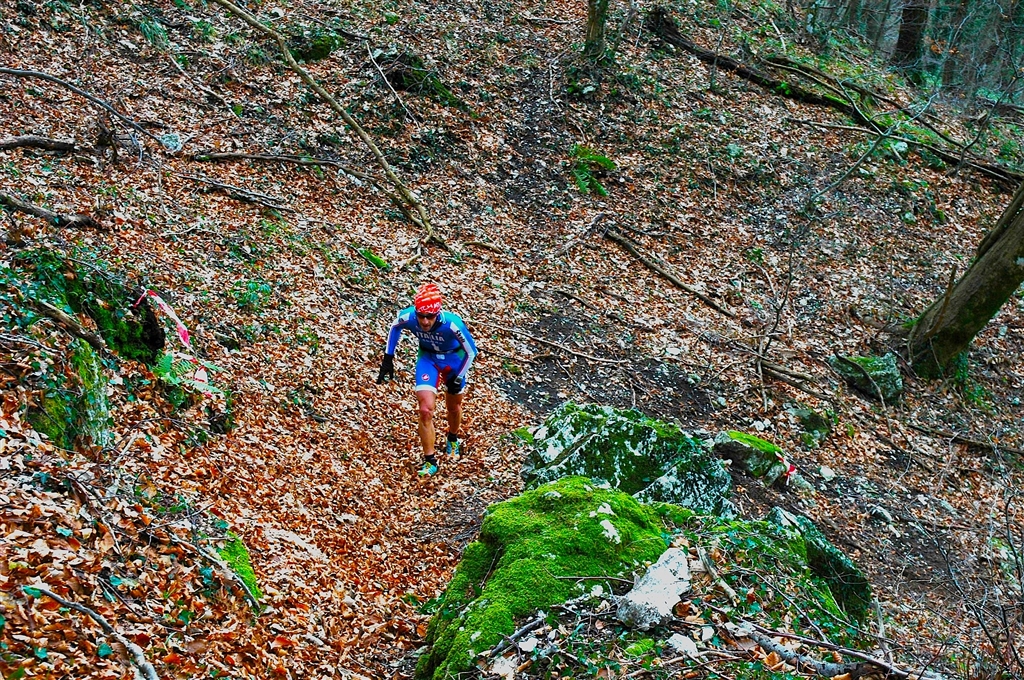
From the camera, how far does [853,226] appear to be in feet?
45.6

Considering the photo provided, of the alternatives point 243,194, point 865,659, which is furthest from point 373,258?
point 865,659

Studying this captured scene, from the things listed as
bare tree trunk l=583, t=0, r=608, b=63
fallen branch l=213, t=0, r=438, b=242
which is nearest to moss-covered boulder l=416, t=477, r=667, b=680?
fallen branch l=213, t=0, r=438, b=242

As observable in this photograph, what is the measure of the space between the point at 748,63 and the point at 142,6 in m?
12.7

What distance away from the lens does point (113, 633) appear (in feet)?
11.6

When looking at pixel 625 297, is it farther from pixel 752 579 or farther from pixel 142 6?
pixel 142 6

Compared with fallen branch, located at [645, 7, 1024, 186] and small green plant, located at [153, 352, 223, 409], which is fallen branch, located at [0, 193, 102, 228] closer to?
small green plant, located at [153, 352, 223, 409]

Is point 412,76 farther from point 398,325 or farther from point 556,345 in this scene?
point 398,325

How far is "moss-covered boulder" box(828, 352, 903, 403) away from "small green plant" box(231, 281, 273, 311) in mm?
8614

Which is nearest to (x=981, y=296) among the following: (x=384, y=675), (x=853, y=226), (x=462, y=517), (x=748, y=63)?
(x=853, y=226)

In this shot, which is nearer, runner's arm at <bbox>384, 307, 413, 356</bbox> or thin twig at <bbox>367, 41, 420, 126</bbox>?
runner's arm at <bbox>384, 307, 413, 356</bbox>

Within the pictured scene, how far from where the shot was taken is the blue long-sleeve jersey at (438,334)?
6980mm

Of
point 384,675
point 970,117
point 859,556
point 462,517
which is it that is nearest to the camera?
point 384,675

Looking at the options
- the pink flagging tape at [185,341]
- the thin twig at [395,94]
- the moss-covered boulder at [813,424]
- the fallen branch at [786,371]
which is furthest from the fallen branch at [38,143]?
the moss-covered boulder at [813,424]

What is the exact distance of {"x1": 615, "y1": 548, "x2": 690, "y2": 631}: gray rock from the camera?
4.00 m
